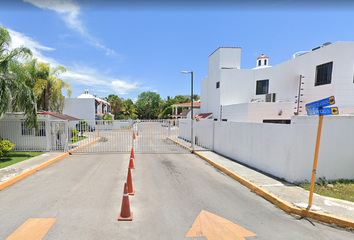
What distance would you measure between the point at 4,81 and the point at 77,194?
6959 millimetres

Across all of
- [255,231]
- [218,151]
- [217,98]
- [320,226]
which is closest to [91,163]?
[218,151]

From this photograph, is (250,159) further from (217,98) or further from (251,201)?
(217,98)

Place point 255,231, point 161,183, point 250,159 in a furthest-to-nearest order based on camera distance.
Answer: point 250,159, point 161,183, point 255,231

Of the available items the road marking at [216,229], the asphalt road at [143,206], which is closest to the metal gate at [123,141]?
the asphalt road at [143,206]

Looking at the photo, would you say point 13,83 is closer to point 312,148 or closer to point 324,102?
point 324,102

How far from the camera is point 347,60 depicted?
10266mm

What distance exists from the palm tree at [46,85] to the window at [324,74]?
81.0 ft

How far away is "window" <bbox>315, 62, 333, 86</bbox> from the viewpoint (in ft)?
36.1

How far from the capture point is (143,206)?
4230 millimetres

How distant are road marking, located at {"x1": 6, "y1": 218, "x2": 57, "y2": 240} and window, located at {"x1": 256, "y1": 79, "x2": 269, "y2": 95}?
62.4ft

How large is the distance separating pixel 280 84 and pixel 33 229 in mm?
17526

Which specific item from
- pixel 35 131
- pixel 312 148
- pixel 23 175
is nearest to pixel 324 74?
pixel 312 148

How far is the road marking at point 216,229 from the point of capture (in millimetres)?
3246

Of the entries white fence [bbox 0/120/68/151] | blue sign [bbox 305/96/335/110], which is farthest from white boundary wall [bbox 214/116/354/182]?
white fence [bbox 0/120/68/151]
